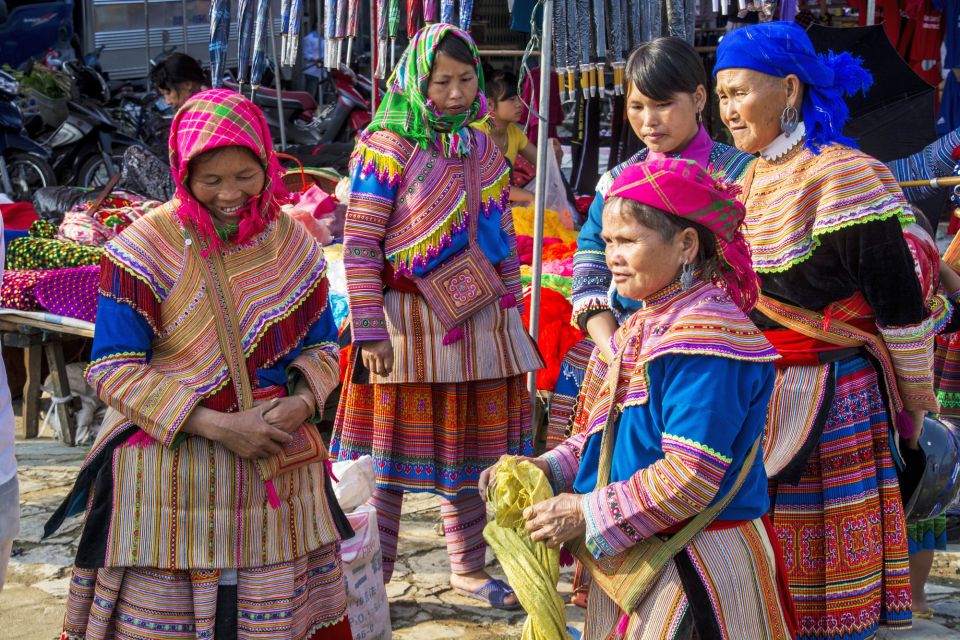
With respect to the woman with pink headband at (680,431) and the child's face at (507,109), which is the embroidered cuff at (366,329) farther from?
the child's face at (507,109)

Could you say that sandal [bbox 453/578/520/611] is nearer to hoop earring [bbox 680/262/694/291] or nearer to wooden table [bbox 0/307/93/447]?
hoop earring [bbox 680/262/694/291]

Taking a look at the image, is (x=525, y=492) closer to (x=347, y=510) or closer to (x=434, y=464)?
(x=347, y=510)

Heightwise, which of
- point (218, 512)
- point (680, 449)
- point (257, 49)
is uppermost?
point (257, 49)

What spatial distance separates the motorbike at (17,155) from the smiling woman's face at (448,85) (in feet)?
25.6

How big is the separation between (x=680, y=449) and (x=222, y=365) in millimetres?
1135

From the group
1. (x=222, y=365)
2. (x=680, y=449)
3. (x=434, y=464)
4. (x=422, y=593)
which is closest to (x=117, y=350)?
(x=222, y=365)

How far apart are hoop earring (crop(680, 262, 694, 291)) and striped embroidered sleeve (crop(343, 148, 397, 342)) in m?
1.66

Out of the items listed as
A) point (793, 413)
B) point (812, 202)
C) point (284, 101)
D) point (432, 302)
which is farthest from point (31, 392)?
point (284, 101)

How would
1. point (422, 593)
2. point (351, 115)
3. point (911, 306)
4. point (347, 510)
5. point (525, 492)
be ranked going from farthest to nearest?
point (351, 115) → point (422, 593) → point (347, 510) → point (911, 306) → point (525, 492)

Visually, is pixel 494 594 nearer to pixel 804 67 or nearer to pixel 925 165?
pixel 804 67

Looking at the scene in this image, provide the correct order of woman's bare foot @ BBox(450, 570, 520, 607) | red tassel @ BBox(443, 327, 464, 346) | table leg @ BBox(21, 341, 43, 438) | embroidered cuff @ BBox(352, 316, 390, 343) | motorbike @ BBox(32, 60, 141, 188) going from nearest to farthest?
embroidered cuff @ BBox(352, 316, 390, 343), red tassel @ BBox(443, 327, 464, 346), woman's bare foot @ BBox(450, 570, 520, 607), table leg @ BBox(21, 341, 43, 438), motorbike @ BBox(32, 60, 141, 188)

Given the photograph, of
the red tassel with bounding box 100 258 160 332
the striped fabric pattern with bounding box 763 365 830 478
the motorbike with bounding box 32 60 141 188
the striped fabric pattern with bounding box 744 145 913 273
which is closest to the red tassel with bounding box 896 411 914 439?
the striped fabric pattern with bounding box 763 365 830 478

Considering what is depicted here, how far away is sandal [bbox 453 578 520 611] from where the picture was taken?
3973mm

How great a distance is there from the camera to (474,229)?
376 centimetres
